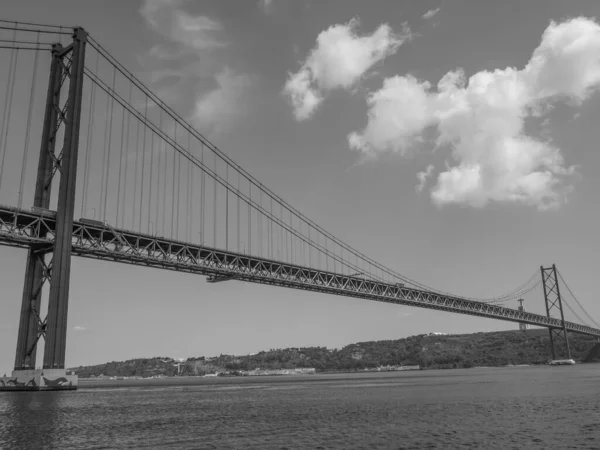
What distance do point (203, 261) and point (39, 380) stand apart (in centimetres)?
2396

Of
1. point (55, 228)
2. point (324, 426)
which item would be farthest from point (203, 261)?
point (324, 426)

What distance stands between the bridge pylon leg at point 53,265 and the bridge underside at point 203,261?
65.0 inches

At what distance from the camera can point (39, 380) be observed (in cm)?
4334

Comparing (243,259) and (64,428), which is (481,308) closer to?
(243,259)

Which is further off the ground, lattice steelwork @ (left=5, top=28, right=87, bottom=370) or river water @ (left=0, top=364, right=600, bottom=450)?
lattice steelwork @ (left=5, top=28, right=87, bottom=370)

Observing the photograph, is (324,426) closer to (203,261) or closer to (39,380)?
(39,380)

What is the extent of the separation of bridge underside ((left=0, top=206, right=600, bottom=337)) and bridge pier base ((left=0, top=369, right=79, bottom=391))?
33.9ft

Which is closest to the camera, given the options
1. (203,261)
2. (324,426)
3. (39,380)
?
(324,426)

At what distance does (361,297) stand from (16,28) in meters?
56.8

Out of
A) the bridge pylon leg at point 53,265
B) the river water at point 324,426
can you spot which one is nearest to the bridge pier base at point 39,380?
the bridge pylon leg at point 53,265

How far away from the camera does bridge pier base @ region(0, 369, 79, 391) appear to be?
43156mm

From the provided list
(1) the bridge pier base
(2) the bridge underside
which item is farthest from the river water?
(2) the bridge underside

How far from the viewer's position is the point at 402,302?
89.6m

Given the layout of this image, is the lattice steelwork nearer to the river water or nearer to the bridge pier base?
the bridge pier base
